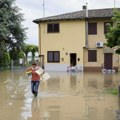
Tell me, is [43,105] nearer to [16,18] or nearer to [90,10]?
[16,18]

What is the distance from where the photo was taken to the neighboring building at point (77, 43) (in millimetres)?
45938

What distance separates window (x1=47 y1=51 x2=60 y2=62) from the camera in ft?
155

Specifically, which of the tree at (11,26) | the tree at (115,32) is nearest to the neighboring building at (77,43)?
the tree at (11,26)

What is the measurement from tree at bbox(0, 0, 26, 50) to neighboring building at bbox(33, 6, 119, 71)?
103 inches

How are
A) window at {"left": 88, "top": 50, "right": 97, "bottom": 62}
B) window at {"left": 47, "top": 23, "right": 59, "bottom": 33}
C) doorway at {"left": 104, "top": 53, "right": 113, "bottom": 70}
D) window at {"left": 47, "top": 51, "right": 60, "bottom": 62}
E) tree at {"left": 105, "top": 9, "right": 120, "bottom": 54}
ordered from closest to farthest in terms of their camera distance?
tree at {"left": 105, "top": 9, "right": 120, "bottom": 54}, doorway at {"left": 104, "top": 53, "right": 113, "bottom": 70}, window at {"left": 88, "top": 50, "right": 97, "bottom": 62}, window at {"left": 47, "top": 23, "right": 59, "bottom": 33}, window at {"left": 47, "top": 51, "right": 60, "bottom": 62}

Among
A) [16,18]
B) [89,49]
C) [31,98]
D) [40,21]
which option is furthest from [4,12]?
[31,98]

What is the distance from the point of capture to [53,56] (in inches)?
1865

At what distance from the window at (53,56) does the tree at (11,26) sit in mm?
3380

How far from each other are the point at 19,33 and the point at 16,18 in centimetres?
171

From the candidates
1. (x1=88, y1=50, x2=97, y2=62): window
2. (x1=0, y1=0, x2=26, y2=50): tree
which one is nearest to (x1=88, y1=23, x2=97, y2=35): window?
(x1=88, y1=50, x2=97, y2=62): window

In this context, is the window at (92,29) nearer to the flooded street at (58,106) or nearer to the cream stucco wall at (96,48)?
the cream stucco wall at (96,48)

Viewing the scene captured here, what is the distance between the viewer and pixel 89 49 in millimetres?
46656

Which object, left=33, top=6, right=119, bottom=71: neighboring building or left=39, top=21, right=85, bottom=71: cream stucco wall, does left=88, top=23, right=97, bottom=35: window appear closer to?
left=33, top=6, right=119, bottom=71: neighboring building

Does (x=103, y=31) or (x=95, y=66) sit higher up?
(x=103, y=31)
